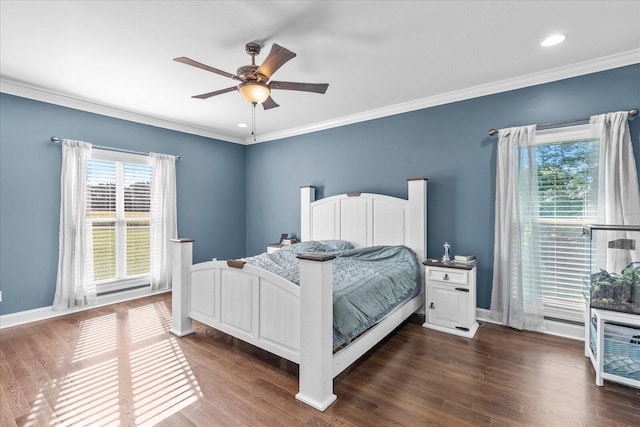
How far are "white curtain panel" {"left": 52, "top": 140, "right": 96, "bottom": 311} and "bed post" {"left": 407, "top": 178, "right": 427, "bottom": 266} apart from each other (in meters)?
4.14

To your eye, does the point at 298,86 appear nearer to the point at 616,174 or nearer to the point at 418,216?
the point at 418,216

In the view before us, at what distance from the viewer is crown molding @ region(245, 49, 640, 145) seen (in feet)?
9.30

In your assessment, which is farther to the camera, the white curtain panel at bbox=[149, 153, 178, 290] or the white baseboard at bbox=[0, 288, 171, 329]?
the white curtain panel at bbox=[149, 153, 178, 290]

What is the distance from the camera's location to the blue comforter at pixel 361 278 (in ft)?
7.27

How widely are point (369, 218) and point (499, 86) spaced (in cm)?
214

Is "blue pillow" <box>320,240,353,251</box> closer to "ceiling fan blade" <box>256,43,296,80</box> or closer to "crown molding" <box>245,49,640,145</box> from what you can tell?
"crown molding" <box>245,49,640,145</box>

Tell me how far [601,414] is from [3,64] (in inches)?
222

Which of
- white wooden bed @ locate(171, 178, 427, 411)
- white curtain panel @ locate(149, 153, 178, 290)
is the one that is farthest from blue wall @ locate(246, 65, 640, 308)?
white curtain panel @ locate(149, 153, 178, 290)

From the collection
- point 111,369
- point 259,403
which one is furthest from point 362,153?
point 111,369

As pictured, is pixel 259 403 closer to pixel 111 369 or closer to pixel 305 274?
pixel 305 274

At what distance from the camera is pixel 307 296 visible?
2.06m

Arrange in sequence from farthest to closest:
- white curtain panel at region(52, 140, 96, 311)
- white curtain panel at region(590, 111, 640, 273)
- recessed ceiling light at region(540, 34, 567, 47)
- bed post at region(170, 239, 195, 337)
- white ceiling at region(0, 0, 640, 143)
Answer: white curtain panel at region(52, 140, 96, 311), bed post at region(170, 239, 195, 337), white curtain panel at region(590, 111, 640, 273), recessed ceiling light at region(540, 34, 567, 47), white ceiling at region(0, 0, 640, 143)

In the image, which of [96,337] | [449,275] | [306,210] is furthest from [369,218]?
[96,337]

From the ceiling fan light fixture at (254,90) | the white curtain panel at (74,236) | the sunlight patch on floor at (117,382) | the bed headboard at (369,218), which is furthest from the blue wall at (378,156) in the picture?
the ceiling fan light fixture at (254,90)
